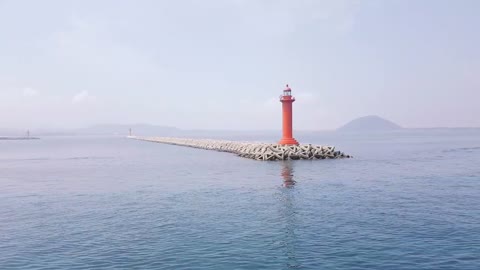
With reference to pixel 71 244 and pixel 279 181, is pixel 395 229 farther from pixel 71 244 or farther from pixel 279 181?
pixel 279 181

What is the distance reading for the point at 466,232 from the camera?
617 inches

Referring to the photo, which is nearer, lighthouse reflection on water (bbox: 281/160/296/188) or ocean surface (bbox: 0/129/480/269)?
ocean surface (bbox: 0/129/480/269)

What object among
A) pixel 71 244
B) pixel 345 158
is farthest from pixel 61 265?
pixel 345 158

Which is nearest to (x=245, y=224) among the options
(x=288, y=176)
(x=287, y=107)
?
(x=288, y=176)

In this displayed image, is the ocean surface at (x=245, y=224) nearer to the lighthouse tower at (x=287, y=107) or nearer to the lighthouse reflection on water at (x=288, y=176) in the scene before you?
the lighthouse reflection on water at (x=288, y=176)

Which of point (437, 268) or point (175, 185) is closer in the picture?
point (437, 268)

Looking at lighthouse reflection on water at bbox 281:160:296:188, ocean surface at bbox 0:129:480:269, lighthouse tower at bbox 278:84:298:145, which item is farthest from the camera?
lighthouse tower at bbox 278:84:298:145

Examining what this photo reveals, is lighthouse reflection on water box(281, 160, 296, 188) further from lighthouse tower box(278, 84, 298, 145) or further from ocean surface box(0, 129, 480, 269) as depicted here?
lighthouse tower box(278, 84, 298, 145)

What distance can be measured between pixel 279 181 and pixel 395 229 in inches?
615

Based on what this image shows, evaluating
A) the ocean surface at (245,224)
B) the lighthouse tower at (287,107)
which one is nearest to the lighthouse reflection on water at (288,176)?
the ocean surface at (245,224)

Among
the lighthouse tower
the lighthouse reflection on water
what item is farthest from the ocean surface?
the lighthouse tower

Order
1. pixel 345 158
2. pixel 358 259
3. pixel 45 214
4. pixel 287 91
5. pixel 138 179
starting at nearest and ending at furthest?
pixel 358 259 → pixel 45 214 → pixel 138 179 → pixel 287 91 → pixel 345 158

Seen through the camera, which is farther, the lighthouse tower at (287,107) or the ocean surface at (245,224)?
the lighthouse tower at (287,107)

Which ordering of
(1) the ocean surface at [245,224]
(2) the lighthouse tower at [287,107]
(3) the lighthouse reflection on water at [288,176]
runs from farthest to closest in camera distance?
1. (2) the lighthouse tower at [287,107]
2. (3) the lighthouse reflection on water at [288,176]
3. (1) the ocean surface at [245,224]
